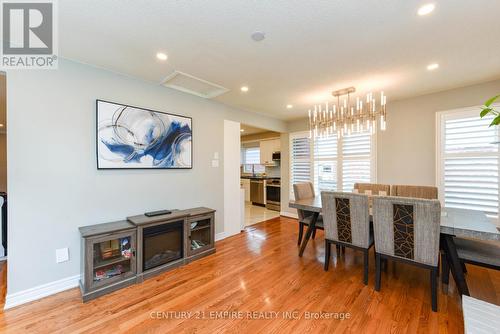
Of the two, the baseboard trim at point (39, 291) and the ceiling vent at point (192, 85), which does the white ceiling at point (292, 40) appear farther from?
the baseboard trim at point (39, 291)

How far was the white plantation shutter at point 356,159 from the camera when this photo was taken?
13.2 ft

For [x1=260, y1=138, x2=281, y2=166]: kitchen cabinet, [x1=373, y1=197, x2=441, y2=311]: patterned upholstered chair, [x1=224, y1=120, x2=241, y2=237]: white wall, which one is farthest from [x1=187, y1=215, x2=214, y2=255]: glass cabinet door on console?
[x1=260, y1=138, x2=281, y2=166]: kitchen cabinet

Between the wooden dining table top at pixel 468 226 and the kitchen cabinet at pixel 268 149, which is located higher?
the kitchen cabinet at pixel 268 149

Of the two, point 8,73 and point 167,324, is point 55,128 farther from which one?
point 167,324

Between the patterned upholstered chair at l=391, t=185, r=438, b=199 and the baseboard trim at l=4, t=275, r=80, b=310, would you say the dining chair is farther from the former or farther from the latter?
the baseboard trim at l=4, t=275, r=80, b=310

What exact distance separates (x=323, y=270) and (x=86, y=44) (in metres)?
3.55

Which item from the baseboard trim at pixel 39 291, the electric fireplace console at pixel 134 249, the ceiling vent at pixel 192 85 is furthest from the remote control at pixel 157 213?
the ceiling vent at pixel 192 85

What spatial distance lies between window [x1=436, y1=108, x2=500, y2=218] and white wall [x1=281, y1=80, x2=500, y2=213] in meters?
0.12

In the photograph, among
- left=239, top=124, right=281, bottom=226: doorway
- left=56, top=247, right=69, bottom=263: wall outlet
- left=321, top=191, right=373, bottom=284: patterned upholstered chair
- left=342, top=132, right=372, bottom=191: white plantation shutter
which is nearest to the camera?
left=56, top=247, right=69, bottom=263: wall outlet

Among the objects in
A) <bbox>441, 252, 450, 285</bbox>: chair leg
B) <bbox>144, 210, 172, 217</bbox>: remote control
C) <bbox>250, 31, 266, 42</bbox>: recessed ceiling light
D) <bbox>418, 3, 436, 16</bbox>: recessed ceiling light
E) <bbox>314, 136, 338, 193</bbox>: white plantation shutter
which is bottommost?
<bbox>441, 252, 450, 285</bbox>: chair leg

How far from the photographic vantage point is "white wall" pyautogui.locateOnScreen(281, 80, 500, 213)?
3.09 m

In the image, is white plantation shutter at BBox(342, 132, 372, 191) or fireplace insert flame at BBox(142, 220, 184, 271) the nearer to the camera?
fireplace insert flame at BBox(142, 220, 184, 271)

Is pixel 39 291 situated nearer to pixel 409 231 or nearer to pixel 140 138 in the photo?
pixel 140 138

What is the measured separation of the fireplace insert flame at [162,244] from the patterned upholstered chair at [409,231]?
92.5 inches
